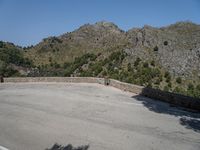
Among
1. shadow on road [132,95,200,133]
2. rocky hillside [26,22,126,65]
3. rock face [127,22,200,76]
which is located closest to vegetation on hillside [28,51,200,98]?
rock face [127,22,200,76]

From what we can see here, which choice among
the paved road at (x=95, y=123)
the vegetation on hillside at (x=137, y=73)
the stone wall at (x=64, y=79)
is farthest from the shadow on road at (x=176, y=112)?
the vegetation on hillside at (x=137, y=73)

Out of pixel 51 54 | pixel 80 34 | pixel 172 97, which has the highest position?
pixel 80 34

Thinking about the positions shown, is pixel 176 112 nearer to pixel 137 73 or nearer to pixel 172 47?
pixel 137 73

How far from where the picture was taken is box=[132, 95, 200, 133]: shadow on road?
604 inches

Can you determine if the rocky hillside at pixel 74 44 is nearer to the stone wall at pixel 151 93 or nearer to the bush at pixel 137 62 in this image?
the bush at pixel 137 62

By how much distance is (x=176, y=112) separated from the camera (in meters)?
18.4

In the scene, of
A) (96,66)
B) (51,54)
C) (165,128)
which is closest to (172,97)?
(165,128)

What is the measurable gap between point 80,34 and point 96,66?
92997mm

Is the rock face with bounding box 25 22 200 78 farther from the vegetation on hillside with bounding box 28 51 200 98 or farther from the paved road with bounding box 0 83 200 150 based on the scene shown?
the paved road with bounding box 0 83 200 150

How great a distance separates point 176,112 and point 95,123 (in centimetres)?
583

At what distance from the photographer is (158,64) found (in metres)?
70.1

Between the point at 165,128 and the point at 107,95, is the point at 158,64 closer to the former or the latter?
the point at 107,95

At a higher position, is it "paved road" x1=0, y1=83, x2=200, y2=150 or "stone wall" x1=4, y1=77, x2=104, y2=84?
"stone wall" x1=4, y1=77, x2=104, y2=84

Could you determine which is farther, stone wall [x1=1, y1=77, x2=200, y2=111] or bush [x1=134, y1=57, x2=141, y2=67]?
bush [x1=134, y1=57, x2=141, y2=67]
